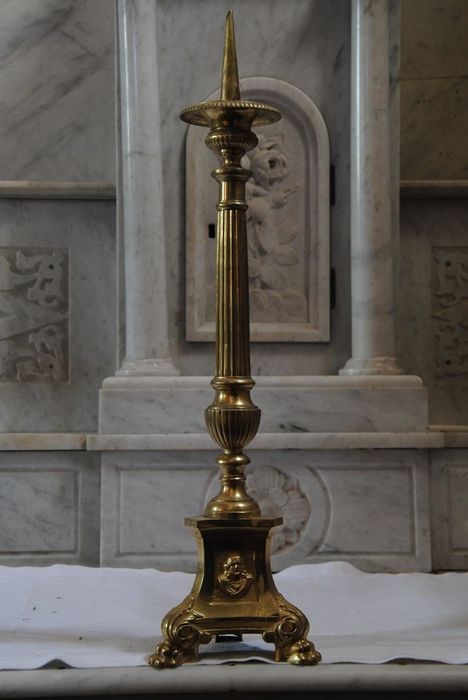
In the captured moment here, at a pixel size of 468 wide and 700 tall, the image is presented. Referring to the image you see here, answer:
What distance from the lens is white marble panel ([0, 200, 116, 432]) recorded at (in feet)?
12.4

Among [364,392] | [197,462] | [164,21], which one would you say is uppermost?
[164,21]

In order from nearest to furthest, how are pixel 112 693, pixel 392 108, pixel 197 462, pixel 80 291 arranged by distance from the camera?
pixel 112 693 → pixel 197 462 → pixel 392 108 → pixel 80 291

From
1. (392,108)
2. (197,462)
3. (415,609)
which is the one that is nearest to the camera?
(415,609)

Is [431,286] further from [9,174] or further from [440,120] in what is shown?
[9,174]

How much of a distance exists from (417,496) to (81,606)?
1622 millimetres

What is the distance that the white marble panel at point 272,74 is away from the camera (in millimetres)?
3408

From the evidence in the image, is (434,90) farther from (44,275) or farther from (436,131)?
(44,275)

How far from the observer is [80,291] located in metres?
3.84

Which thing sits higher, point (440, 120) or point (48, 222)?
point (440, 120)

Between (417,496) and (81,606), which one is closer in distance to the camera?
(81,606)

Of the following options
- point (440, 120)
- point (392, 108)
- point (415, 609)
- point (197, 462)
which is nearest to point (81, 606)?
point (415, 609)

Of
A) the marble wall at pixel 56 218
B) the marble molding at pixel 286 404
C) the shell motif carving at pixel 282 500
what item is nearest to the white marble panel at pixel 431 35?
the marble wall at pixel 56 218

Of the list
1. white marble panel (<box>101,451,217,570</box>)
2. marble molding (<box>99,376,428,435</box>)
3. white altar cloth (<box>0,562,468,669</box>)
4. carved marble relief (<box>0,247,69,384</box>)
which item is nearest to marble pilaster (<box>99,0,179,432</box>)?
marble molding (<box>99,376,428,435</box>)

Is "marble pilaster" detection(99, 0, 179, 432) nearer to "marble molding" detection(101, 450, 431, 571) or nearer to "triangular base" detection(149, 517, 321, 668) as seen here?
"marble molding" detection(101, 450, 431, 571)
